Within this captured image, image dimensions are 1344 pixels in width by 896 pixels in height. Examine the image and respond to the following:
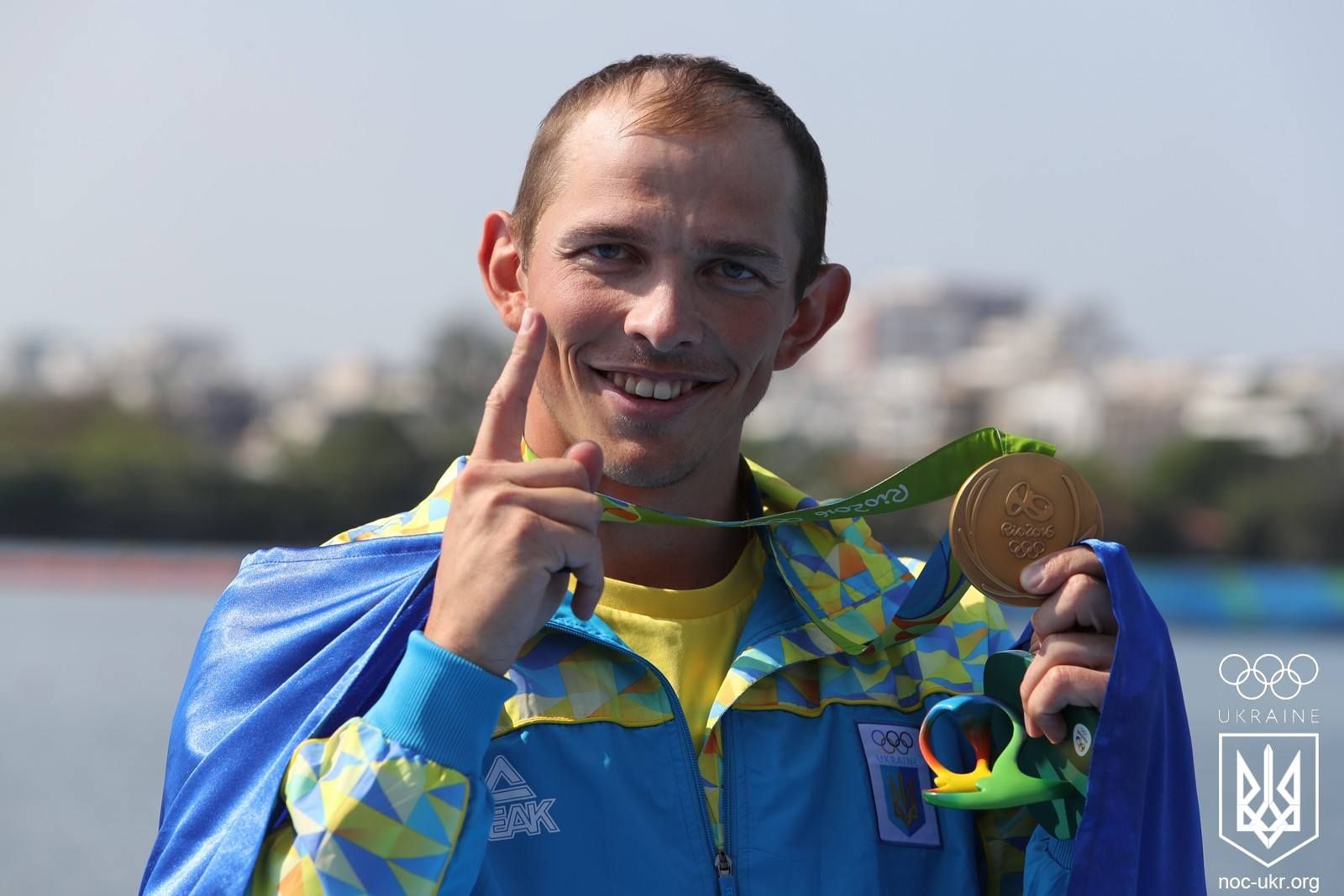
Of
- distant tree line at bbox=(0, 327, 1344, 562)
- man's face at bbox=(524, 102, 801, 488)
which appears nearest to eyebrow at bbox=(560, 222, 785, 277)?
man's face at bbox=(524, 102, 801, 488)

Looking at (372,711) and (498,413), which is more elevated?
(498,413)

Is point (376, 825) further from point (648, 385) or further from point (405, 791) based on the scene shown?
point (648, 385)

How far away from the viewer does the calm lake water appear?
11.1 m

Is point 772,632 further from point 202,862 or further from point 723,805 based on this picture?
point 202,862

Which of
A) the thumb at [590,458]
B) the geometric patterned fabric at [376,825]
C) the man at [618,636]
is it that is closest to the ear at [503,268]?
the man at [618,636]

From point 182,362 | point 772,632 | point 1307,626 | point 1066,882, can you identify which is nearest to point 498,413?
point 772,632

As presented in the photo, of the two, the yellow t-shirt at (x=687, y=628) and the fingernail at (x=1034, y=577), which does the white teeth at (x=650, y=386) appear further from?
the fingernail at (x=1034, y=577)

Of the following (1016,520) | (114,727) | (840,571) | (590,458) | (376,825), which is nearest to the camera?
(376,825)

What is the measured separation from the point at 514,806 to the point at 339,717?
0.29m

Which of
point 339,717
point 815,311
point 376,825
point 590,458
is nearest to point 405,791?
point 376,825

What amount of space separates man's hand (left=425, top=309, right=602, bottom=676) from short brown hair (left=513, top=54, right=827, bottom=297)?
590mm

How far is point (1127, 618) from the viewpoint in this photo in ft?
7.70

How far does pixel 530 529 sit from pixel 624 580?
2.03ft

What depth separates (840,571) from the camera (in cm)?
284
